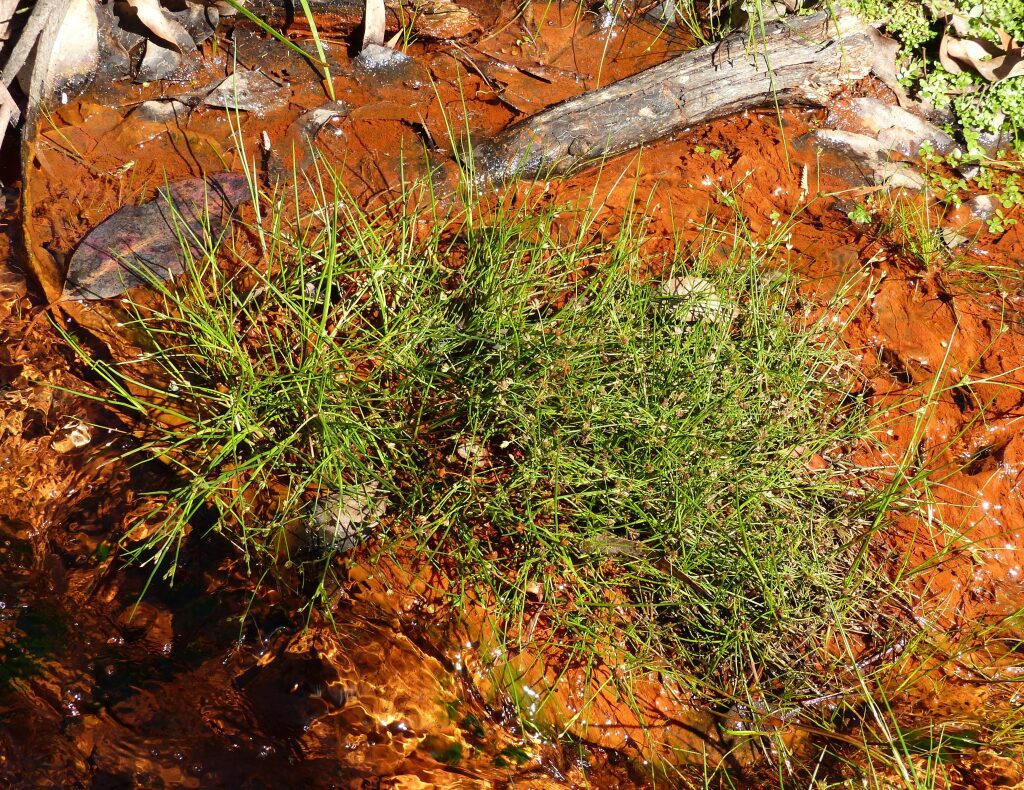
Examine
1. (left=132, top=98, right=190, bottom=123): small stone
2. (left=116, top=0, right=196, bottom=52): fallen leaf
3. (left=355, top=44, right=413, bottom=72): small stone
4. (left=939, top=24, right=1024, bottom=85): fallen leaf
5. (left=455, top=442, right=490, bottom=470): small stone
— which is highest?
(left=116, top=0, right=196, bottom=52): fallen leaf

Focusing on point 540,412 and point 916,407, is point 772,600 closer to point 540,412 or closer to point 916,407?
point 540,412

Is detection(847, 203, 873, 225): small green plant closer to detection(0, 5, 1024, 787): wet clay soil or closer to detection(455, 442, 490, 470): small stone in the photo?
detection(0, 5, 1024, 787): wet clay soil

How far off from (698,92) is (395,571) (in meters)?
2.49

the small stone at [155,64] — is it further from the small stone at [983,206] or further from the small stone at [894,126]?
the small stone at [983,206]

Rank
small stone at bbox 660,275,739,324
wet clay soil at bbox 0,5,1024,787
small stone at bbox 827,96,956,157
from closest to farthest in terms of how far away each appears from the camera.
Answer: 1. wet clay soil at bbox 0,5,1024,787
2. small stone at bbox 660,275,739,324
3. small stone at bbox 827,96,956,157

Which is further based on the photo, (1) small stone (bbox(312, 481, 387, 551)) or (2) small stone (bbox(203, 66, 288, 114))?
(2) small stone (bbox(203, 66, 288, 114))

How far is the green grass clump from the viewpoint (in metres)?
2.52

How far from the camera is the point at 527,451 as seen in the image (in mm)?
2594

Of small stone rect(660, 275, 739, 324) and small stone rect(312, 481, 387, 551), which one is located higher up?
small stone rect(660, 275, 739, 324)

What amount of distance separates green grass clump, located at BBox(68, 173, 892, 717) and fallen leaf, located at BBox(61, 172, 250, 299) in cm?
17

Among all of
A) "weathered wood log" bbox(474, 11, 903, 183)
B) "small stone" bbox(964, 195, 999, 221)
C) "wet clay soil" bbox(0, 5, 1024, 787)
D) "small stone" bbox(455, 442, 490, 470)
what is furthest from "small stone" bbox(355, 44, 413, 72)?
"small stone" bbox(964, 195, 999, 221)

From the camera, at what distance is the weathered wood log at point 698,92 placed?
3.42 m

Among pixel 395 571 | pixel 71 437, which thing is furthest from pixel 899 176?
pixel 71 437

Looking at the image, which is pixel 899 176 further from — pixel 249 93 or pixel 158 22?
pixel 158 22
